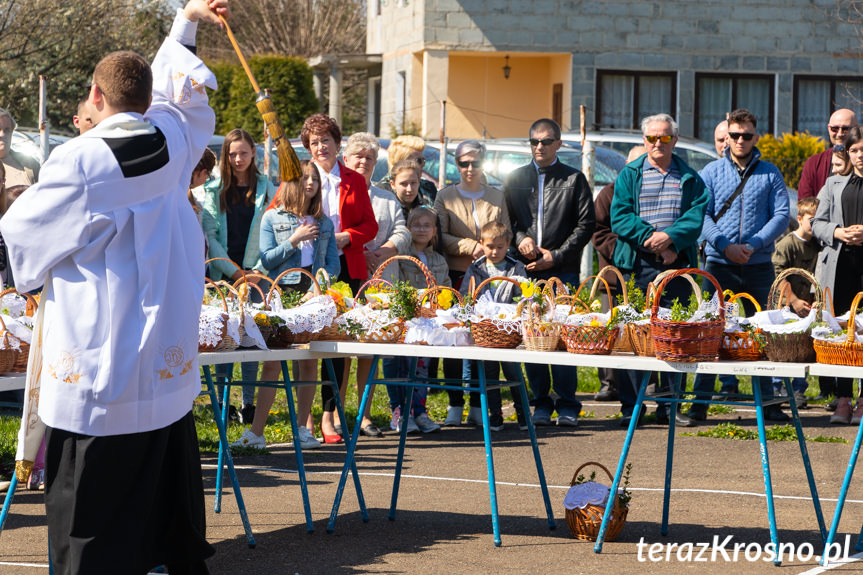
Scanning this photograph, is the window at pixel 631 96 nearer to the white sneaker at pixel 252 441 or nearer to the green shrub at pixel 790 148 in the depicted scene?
the green shrub at pixel 790 148

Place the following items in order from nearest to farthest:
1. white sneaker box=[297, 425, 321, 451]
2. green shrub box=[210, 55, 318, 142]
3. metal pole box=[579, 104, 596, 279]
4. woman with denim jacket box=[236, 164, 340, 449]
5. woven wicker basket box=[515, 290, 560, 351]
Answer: woven wicker basket box=[515, 290, 560, 351]
woman with denim jacket box=[236, 164, 340, 449]
white sneaker box=[297, 425, 321, 451]
metal pole box=[579, 104, 596, 279]
green shrub box=[210, 55, 318, 142]

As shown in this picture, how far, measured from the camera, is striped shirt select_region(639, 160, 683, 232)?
888 centimetres

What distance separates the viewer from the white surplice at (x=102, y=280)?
14.4ft

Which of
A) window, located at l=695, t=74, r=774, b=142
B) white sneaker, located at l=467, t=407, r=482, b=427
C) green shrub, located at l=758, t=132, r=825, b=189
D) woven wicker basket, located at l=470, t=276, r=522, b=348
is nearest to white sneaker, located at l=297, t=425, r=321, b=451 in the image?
white sneaker, located at l=467, t=407, r=482, b=427

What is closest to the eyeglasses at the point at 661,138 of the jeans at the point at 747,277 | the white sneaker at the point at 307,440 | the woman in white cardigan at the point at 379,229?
the jeans at the point at 747,277

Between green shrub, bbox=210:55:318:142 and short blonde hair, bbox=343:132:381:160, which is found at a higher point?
green shrub, bbox=210:55:318:142

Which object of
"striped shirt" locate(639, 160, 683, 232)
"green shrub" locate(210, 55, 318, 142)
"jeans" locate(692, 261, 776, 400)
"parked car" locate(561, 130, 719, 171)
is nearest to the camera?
"striped shirt" locate(639, 160, 683, 232)

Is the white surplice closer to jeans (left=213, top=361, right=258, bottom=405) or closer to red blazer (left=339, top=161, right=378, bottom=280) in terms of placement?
jeans (left=213, top=361, right=258, bottom=405)

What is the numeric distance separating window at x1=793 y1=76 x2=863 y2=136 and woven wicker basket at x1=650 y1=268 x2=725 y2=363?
2102 cm

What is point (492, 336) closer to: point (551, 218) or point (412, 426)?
point (412, 426)

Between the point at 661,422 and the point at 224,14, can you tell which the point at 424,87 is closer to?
the point at 661,422

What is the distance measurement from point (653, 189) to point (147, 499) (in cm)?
524

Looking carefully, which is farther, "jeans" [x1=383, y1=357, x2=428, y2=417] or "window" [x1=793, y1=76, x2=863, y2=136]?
"window" [x1=793, y1=76, x2=863, y2=136]

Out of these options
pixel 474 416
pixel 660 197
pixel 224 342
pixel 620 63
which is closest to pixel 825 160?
pixel 660 197
